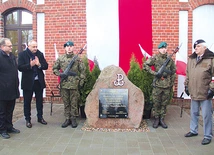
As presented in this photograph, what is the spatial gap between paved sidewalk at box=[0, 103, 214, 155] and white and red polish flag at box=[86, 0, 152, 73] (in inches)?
103

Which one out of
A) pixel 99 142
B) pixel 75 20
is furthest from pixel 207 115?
pixel 75 20

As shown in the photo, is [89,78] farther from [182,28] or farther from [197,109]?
[182,28]

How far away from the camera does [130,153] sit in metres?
3.70

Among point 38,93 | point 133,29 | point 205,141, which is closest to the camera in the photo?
point 205,141

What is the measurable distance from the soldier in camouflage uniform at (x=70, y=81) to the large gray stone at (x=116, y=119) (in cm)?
34

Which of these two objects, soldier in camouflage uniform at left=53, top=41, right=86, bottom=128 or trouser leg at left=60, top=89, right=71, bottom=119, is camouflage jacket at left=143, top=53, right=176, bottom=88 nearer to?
soldier in camouflage uniform at left=53, top=41, right=86, bottom=128

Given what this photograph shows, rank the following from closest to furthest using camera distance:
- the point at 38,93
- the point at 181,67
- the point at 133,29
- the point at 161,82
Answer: the point at 161,82
the point at 38,93
the point at 181,67
the point at 133,29

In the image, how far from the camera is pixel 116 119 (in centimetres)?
495

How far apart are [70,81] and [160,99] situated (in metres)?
2.07

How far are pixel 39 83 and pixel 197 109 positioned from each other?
345cm

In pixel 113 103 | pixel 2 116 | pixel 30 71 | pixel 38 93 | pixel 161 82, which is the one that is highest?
pixel 30 71

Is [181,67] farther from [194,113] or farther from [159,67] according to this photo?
[194,113]

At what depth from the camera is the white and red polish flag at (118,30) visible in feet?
22.6

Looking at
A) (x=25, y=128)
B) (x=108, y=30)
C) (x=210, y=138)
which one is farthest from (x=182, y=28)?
(x=25, y=128)
